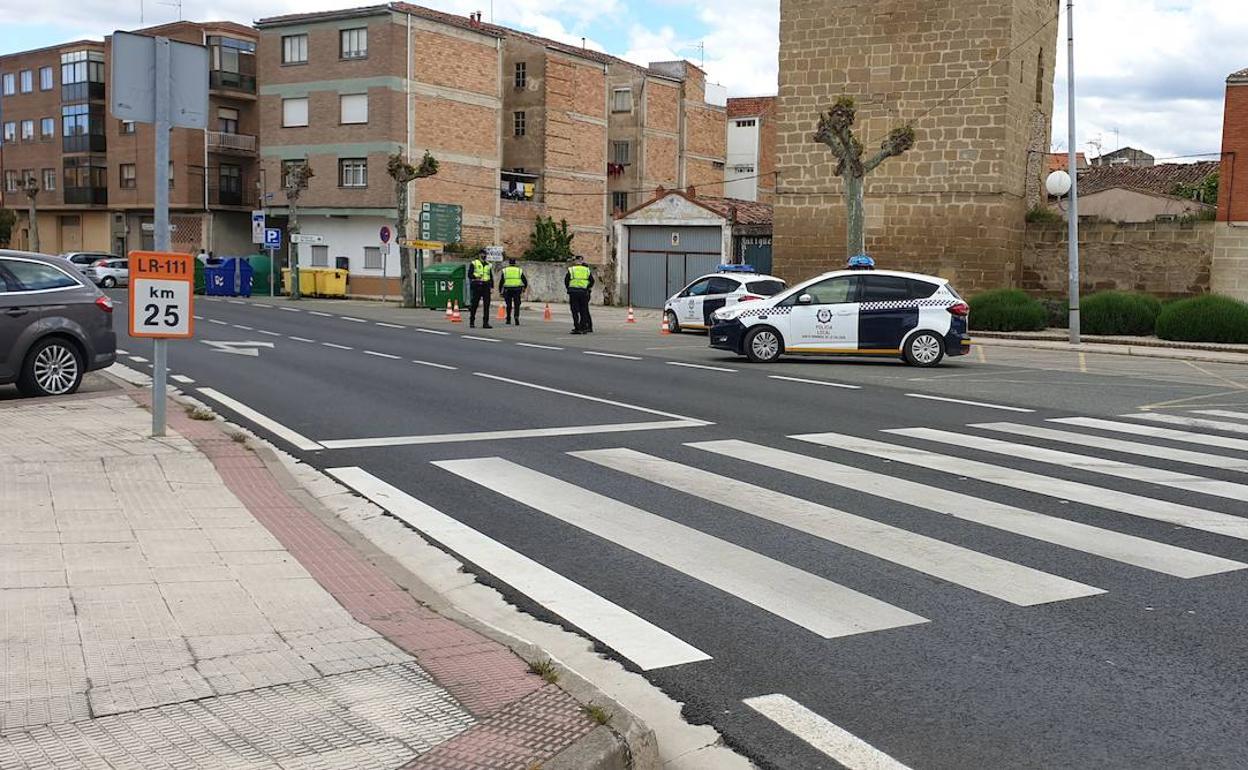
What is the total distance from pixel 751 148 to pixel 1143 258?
1727 inches

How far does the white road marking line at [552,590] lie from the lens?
5.11 metres

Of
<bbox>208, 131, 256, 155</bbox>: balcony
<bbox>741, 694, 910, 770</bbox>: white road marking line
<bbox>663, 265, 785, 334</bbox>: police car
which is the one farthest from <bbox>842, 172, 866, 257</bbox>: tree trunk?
<bbox>208, 131, 256, 155</bbox>: balcony

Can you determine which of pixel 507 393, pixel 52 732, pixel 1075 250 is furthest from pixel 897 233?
pixel 52 732

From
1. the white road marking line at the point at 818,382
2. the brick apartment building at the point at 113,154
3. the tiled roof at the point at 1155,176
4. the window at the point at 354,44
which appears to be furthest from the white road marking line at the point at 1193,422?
the brick apartment building at the point at 113,154

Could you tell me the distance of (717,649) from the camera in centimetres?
511

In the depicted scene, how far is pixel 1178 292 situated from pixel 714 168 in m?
41.9

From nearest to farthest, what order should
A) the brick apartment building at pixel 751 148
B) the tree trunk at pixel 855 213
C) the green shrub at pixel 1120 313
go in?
the green shrub at pixel 1120 313 < the tree trunk at pixel 855 213 < the brick apartment building at pixel 751 148

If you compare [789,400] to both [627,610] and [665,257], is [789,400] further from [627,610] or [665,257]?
[665,257]

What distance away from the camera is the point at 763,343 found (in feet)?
62.3

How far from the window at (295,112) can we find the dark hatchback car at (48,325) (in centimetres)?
4193

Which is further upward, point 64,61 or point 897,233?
point 64,61

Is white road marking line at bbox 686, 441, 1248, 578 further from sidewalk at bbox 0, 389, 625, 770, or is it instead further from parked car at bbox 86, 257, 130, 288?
parked car at bbox 86, 257, 130, 288

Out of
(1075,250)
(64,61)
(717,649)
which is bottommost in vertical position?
(717,649)

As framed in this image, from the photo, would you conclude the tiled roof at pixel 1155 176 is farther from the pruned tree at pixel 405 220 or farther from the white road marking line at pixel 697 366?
the white road marking line at pixel 697 366
